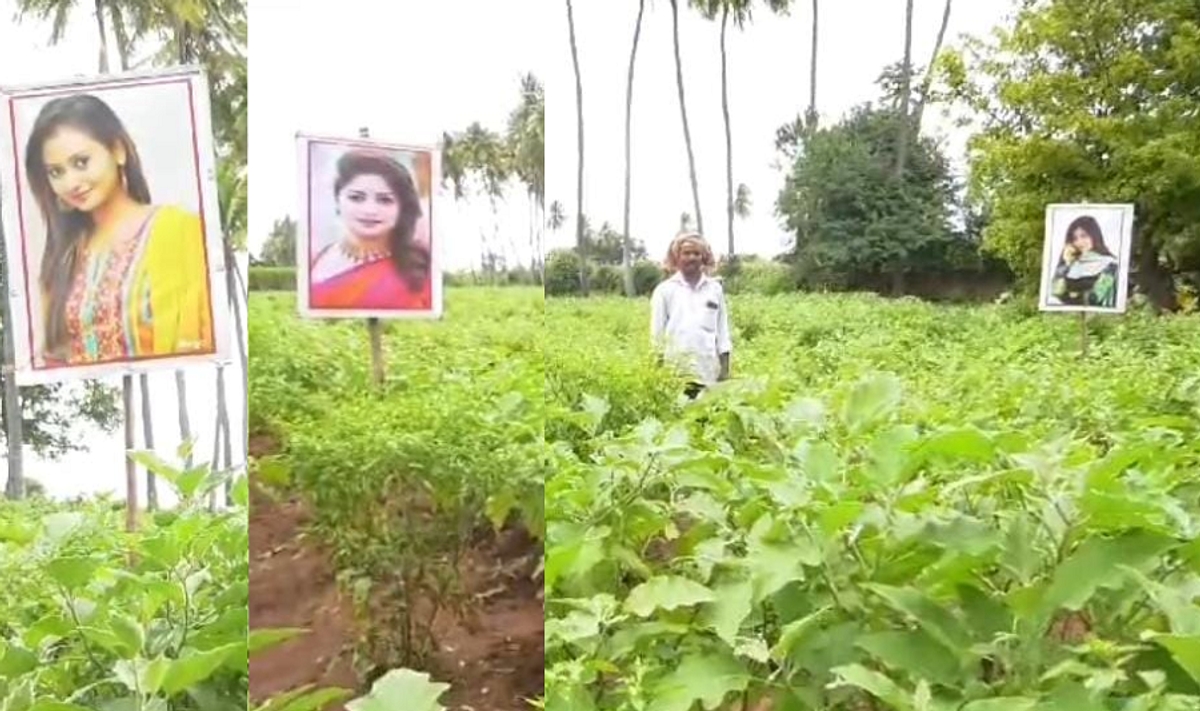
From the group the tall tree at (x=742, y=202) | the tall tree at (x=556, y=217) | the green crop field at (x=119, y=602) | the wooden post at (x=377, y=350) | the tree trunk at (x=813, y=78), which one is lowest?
the green crop field at (x=119, y=602)

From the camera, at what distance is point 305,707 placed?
1241 mm

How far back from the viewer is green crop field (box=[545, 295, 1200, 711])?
1231 mm

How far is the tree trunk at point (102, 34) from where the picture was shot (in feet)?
4.38

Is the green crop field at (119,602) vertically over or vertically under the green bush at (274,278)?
under

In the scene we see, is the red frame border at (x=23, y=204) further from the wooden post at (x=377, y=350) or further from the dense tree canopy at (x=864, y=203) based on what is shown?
the dense tree canopy at (x=864, y=203)

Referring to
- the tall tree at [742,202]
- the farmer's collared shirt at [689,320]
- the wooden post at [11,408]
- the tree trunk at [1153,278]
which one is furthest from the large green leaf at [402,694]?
the tree trunk at [1153,278]

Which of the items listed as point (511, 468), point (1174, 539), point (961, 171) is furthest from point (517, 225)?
point (1174, 539)

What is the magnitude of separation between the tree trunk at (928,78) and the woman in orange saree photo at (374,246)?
595 mm

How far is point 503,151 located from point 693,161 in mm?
301

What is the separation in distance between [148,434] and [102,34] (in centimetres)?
37

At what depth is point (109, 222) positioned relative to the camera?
1.33 meters

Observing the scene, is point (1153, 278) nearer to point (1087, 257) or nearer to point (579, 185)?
point (1087, 257)

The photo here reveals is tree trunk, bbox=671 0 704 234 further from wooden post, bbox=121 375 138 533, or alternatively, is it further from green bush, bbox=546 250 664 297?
wooden post, bbox=121 375 138 533

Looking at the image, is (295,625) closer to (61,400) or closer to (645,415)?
(61,400)
